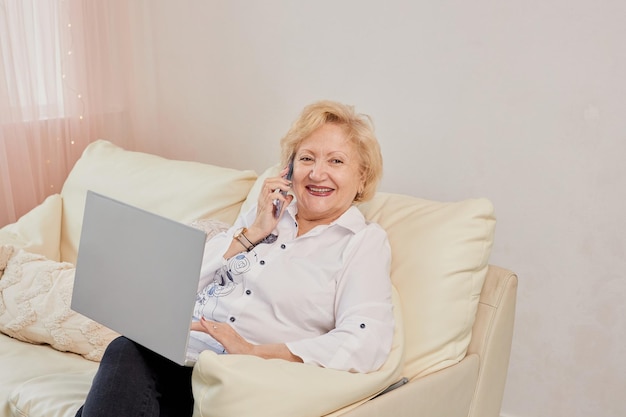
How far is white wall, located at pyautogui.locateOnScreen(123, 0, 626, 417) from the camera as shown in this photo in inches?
84.4

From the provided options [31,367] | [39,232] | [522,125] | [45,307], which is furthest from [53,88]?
[522,125]

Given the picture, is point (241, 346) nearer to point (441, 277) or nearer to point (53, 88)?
point (441, 277)

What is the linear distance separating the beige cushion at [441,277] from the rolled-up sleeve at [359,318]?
0.09 meters

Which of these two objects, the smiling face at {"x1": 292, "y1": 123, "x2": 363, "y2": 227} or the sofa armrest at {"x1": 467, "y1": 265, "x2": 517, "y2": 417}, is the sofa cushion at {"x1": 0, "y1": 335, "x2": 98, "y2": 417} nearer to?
the smiling face at {"x1": 292, "y1": 123, "x2": 363, "y2": 227}

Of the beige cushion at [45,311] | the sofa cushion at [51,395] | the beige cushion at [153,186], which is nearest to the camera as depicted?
the sofa cushion at [51,395]

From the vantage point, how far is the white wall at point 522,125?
2145mm

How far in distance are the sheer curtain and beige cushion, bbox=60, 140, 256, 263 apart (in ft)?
0.85

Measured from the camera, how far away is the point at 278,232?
1.95 m

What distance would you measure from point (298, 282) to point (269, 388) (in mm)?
393

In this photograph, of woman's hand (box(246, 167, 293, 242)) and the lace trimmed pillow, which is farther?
the lace trimmed pillow

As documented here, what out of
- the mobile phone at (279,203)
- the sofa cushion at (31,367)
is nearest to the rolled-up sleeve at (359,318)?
the mobile phone at (279,203)

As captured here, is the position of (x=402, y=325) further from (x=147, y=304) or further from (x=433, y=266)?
(x=147, y=304)

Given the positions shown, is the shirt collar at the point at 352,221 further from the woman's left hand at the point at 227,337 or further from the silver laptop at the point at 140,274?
the silver laptop at the point at 140,274

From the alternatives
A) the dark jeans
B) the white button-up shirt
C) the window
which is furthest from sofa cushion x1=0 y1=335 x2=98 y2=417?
the window
